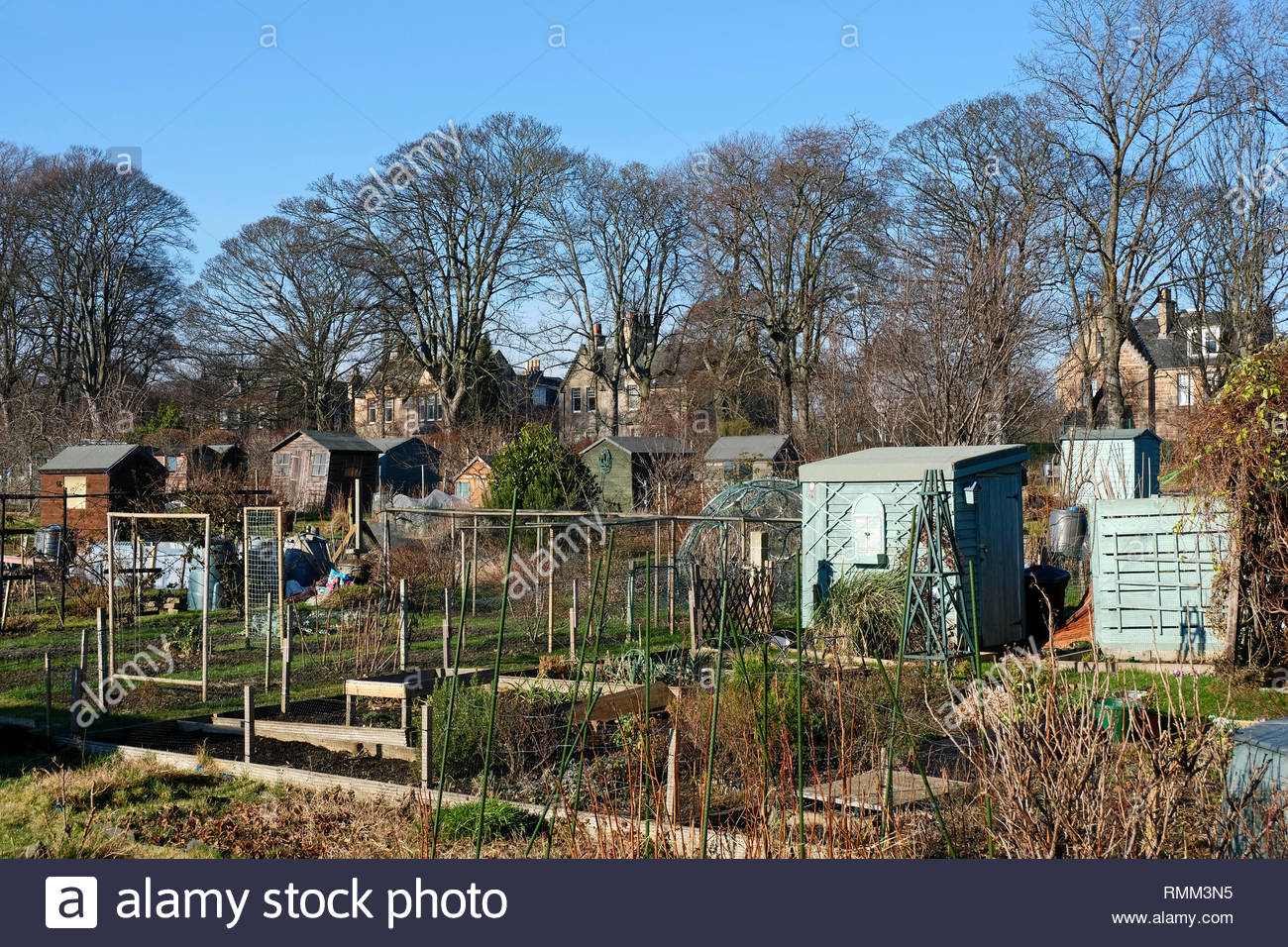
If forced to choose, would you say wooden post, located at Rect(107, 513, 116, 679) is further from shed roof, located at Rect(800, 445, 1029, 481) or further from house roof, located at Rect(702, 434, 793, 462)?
house roof, located at Rect(702, 434, 793, 462)

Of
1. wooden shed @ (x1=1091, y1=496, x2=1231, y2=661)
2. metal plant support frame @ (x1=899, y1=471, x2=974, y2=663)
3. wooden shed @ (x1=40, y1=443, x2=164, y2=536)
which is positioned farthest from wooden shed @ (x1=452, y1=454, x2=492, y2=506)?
wooden shed @ (x1=1091, y1=496, x2=1231, y2=661)

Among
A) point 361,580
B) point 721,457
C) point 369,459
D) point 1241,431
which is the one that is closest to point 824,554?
point 1241,431

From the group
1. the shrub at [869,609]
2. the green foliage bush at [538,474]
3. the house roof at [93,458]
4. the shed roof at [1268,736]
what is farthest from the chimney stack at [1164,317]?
the shed roof at [1268,736]

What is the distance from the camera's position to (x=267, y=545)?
18.2 meters

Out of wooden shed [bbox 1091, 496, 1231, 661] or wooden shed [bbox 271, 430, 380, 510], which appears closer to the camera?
wooden shed [bbox 1091, 496, 1231, 661]

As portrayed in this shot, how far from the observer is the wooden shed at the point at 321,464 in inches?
1448

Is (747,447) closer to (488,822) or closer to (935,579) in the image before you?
(935,579)

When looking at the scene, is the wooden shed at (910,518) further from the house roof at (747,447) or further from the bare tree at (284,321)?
the bare tree at (284,321)

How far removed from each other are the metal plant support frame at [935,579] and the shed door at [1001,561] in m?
0.74

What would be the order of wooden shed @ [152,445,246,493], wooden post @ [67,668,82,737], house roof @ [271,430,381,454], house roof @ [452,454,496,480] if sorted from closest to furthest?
1. wooden post @ [67,668,82,737]
2. house roof @ [452,454,496,480]
3. wooden shed @ [152,445,246,493]
4. house roof @ [271,430,381,454]

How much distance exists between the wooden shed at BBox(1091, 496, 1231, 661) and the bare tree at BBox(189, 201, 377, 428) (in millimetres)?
36529

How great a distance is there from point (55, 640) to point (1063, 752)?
47.1 ft

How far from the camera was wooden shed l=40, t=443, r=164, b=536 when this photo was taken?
26.4m
